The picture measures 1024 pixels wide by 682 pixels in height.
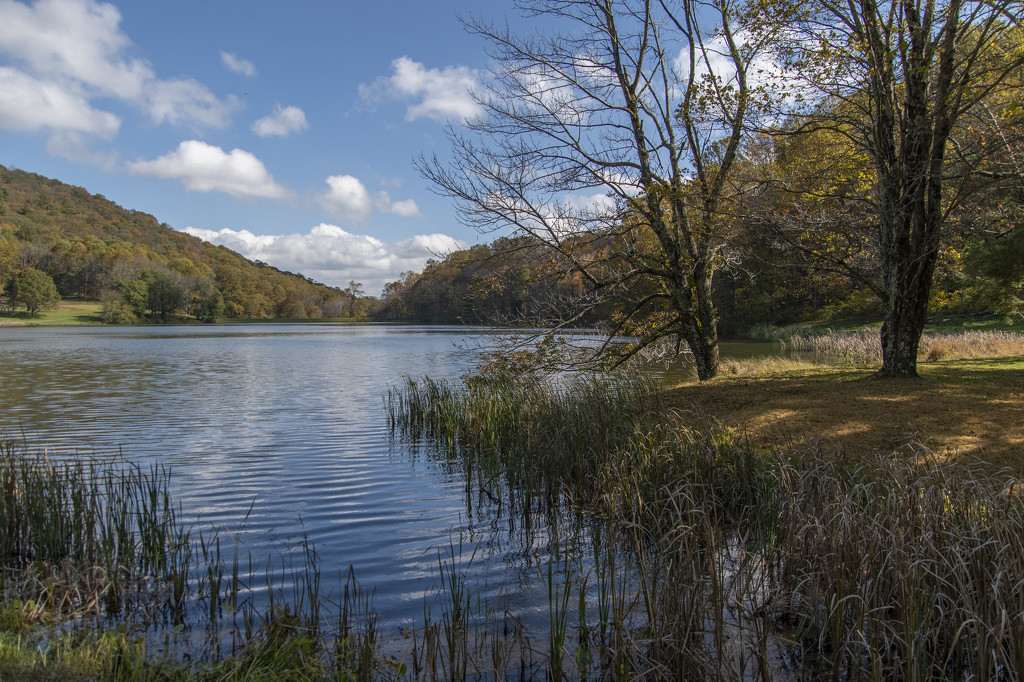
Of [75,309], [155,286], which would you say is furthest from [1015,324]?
[75,309]

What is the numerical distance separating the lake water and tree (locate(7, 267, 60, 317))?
85.0 meters

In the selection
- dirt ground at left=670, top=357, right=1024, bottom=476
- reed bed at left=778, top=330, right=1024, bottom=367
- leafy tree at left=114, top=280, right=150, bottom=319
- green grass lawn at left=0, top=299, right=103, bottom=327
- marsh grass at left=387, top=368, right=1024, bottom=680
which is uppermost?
leafy tree at left=114, top=280, right=150, bottom=319

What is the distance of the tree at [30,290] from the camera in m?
90.2

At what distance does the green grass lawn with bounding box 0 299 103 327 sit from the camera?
84438mm

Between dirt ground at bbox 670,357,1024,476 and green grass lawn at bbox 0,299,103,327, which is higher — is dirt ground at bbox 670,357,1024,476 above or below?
below

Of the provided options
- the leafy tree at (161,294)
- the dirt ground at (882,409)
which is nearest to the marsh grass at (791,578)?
the dirt ground at (882,409)

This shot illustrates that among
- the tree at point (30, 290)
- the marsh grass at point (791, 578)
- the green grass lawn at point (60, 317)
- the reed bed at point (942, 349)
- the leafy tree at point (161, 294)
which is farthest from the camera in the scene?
the leafy tree at point (161, 294)

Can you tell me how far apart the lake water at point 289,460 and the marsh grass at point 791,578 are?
2.98 ft

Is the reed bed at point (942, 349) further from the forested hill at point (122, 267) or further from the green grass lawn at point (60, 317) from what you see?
the forested hill at point (122, 267)

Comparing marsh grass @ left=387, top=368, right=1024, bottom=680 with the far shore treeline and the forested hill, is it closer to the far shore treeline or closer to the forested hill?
the far shore treeline

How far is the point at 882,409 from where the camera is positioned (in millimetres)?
8125

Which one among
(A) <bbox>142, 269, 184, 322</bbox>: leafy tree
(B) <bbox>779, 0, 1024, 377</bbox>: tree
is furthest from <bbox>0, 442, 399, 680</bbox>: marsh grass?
(A) <bbox>142, 269, 184, 322</bbox>: leafy tree

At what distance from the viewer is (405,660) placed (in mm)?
3787

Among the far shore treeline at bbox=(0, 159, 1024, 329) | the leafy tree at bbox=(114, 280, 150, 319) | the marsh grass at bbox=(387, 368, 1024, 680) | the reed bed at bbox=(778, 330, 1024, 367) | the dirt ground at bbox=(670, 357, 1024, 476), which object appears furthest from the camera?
the leafy tree at bbox=(114, 280, 150, 319)
